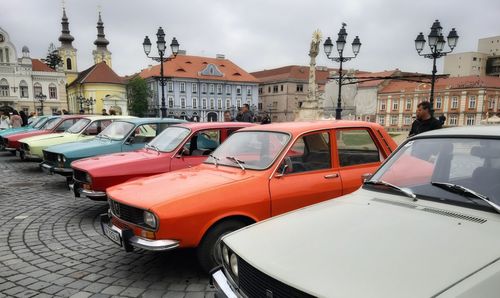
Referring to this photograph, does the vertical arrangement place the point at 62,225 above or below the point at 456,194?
below

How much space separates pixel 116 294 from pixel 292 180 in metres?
2.32

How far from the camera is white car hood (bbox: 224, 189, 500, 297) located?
1755 mm

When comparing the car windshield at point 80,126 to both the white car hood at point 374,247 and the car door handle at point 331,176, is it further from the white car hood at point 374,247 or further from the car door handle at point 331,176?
the white car hood at point 374,247

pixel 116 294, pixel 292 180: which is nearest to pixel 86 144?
pixel 116 294

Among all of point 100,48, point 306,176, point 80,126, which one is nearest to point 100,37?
point 100,48

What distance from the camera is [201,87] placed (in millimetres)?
79625

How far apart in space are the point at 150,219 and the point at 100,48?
313 ft

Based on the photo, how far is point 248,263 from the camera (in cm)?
229

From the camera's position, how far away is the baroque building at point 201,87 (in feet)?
251

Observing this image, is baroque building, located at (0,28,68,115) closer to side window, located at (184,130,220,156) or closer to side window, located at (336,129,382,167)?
side window, located at (184,130,220,156)

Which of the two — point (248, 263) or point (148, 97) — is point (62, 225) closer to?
point (248, 263)

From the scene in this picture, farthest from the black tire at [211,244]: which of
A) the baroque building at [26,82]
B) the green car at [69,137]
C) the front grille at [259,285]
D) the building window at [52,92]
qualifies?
the building window at [52,92]

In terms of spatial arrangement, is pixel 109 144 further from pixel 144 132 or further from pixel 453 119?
pixel 453 119

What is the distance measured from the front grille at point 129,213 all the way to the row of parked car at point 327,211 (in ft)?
0.05
